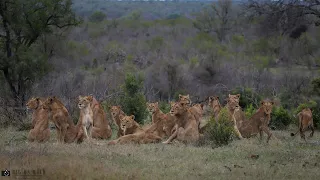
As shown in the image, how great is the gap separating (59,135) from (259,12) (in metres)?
7.25

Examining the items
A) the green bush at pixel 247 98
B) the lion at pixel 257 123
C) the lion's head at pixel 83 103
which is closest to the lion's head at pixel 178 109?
the lion at pixel 257 123

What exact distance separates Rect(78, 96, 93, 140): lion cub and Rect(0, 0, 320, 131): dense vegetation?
5876 millimetres

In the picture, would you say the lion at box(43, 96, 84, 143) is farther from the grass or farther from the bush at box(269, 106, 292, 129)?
the bush at box(269, 106, 292, 129)

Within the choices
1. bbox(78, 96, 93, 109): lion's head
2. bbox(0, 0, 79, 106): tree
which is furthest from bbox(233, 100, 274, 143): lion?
bbox(0, 0, 79, 106): tree

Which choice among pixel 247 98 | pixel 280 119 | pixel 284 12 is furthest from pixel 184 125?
pixel 247 98

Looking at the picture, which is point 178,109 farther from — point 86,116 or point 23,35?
point 23,35

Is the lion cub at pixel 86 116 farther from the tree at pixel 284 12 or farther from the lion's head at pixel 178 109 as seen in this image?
the tree at pixel 284 12

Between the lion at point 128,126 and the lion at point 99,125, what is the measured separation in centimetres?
108

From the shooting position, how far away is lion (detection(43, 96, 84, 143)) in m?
16.8

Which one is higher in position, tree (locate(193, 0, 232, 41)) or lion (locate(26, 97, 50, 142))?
lion (locate(26, 97, 50, 142))

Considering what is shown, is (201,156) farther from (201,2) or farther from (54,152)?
(201,2)

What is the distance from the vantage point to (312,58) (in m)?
42.7

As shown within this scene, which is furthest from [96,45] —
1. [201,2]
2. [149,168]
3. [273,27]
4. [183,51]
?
[201,2]

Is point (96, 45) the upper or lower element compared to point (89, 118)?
lower
